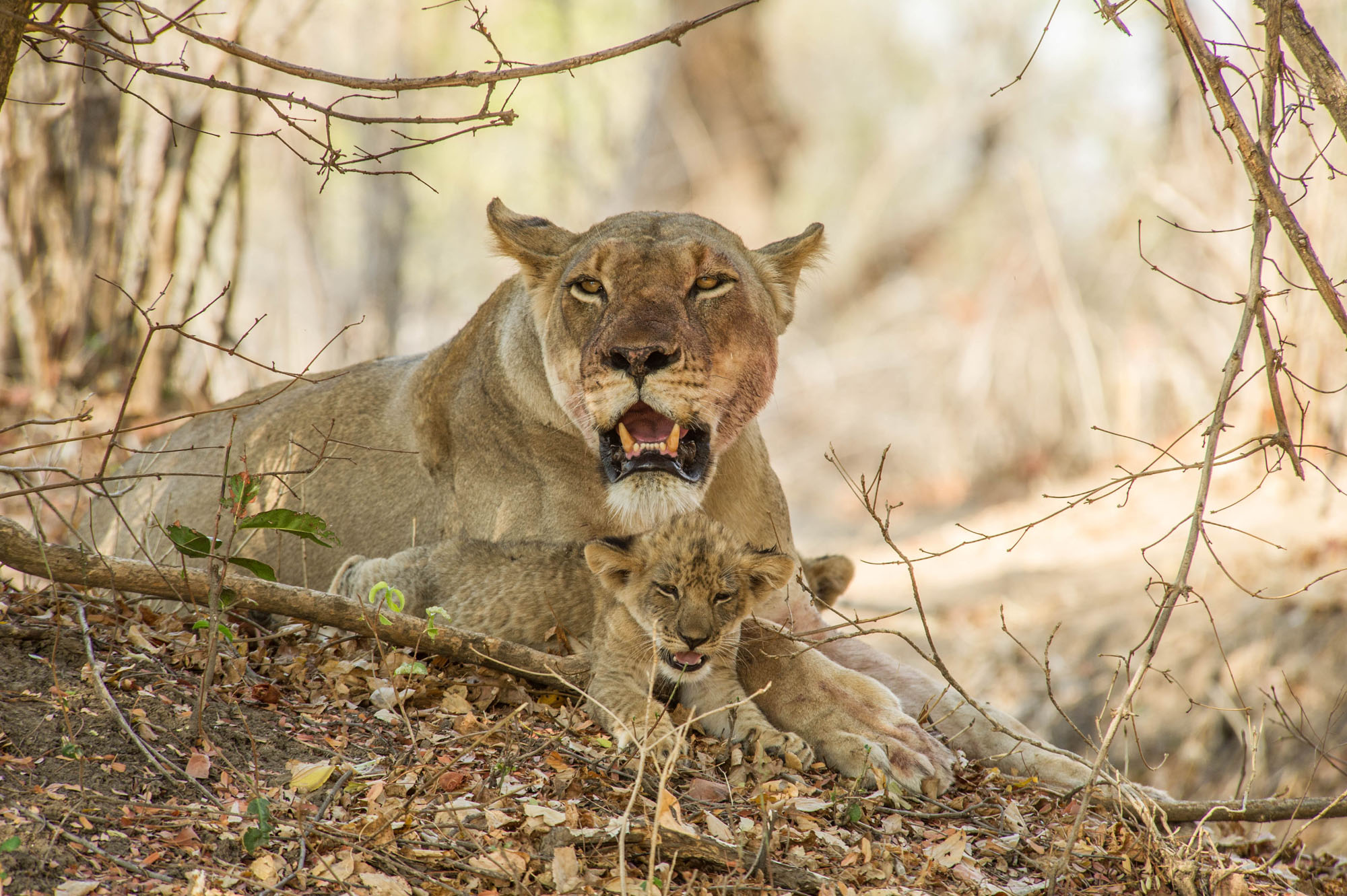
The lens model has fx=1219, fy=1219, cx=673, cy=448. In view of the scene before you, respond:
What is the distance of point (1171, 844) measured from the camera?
3609 mm

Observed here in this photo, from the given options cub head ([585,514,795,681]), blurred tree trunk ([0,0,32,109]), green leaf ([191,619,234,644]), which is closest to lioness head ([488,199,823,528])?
cub head ([585,514,795,681])

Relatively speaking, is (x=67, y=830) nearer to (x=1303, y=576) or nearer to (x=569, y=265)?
(x=569, y=265)

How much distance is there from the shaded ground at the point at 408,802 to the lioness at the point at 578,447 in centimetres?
37

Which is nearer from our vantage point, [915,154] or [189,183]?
[189,183]

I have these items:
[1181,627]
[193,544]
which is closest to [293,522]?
[193,544]

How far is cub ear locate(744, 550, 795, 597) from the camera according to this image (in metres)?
3.97

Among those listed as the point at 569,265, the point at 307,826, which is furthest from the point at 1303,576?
the point at 307,826

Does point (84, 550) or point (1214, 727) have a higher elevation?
point (1214, 727)

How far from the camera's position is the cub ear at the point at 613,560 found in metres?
3.94

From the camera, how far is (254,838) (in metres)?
2.91

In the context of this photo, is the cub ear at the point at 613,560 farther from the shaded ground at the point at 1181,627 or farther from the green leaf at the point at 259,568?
the shaded ground at the point at 1181,627

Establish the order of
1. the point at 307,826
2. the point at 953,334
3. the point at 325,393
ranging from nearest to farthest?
the point at 307,826 < the point at 325,393 < the point at 953,334

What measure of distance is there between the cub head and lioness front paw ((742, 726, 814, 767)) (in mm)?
281

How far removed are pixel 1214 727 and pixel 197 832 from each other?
6.56 meters
